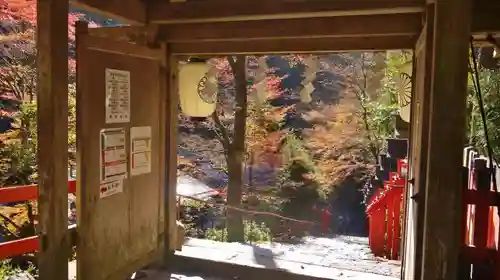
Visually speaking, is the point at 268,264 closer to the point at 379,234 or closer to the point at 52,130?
the point at 52,130

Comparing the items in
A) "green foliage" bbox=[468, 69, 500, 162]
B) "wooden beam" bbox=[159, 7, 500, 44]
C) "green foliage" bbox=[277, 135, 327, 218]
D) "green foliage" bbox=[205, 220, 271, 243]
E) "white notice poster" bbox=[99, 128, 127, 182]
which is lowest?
"green foliage" bbox=[205, 220, 271, 243]

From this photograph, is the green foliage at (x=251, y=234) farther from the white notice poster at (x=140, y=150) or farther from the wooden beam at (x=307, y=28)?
the wooden beam at (x=307, y=28)

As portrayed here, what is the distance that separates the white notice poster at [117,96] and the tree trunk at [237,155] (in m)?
6.89

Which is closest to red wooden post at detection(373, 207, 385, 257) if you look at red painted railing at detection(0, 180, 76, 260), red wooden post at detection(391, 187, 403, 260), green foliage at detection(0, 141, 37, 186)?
red wooden post at detection(391, 187, 403, 260)

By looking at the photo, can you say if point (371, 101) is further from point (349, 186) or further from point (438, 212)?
point (438, 212)

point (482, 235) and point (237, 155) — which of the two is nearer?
point (482, 235)

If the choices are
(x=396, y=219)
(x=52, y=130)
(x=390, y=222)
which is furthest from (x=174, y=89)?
(x=390, y=222)

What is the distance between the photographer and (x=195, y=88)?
16.9 feet

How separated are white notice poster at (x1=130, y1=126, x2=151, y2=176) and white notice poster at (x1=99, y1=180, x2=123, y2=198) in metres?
0.22

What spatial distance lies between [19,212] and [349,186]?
10041 millimetres

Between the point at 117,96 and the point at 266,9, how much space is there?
55.3 inches

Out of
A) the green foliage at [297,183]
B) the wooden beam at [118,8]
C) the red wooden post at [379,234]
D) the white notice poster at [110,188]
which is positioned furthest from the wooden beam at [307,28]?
the green foliage at [297,183]

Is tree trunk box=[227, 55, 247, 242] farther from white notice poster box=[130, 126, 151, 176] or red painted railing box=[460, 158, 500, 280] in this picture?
red painted railing box=[460, 158, 500, 280]

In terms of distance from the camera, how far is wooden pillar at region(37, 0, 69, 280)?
2.84m
